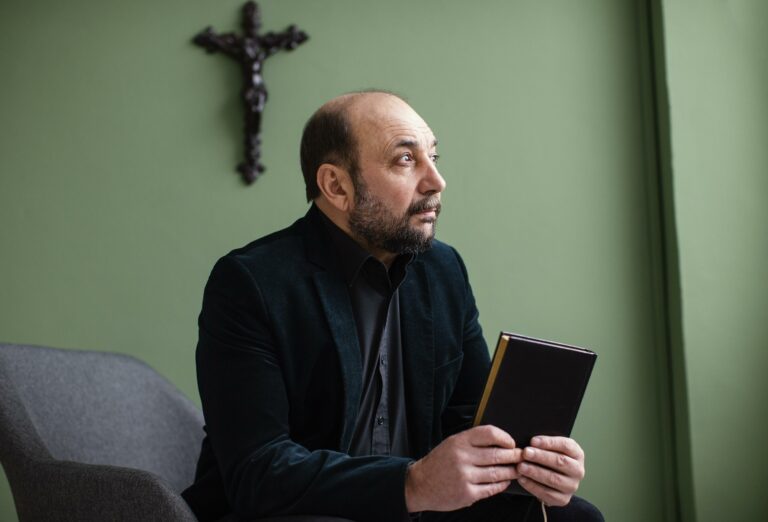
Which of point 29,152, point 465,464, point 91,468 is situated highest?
point 29,152

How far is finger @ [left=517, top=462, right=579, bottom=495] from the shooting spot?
4.41 ft

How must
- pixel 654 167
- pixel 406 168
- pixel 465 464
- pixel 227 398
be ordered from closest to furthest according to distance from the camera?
1. pixel 465 464
2. pixel 227 398
3. pixel 406 168
4. pixel 654 167

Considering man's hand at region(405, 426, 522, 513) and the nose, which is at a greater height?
the nose

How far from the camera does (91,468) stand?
4.87 ft

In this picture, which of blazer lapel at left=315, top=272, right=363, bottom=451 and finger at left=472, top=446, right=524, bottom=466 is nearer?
finger at left=472, top=446, right=524, bottom=466

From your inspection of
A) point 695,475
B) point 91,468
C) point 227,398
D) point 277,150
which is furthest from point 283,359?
point 695,475

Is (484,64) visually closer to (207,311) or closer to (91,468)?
(207,311)

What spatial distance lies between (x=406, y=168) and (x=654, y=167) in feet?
3.71

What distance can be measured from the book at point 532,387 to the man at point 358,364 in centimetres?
3

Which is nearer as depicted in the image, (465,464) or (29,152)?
(465,464)

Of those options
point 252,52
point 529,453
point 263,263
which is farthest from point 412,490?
point 252,52

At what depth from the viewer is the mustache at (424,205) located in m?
1.67

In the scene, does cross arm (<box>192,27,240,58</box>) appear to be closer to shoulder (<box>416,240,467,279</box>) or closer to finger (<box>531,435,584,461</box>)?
shoulder (<box>416,240,467,279</box>)

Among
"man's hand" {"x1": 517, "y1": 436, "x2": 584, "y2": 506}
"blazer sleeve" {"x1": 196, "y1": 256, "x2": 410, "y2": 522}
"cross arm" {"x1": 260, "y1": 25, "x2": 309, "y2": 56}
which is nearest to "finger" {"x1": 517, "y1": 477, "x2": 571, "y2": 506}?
"man's hand" {"x1": 517, "y1": 436, "x2": 584, "y2": 506}
